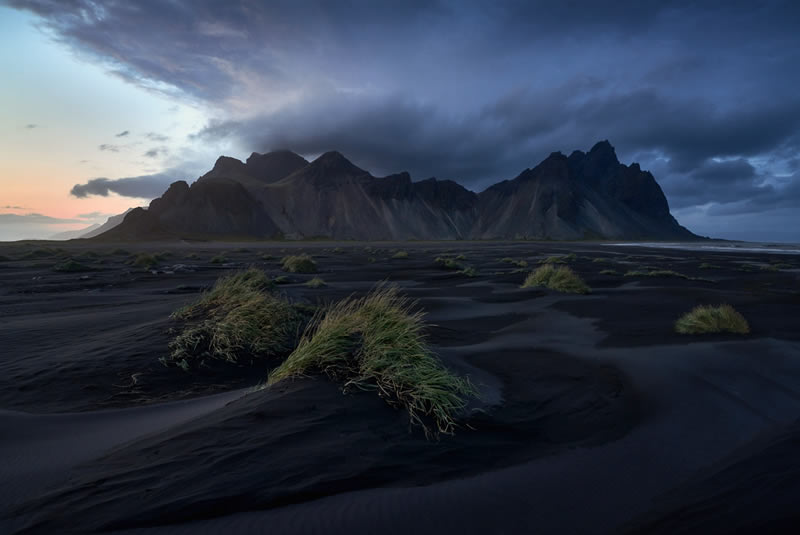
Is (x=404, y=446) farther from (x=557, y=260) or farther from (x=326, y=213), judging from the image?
(x=326, y=213)

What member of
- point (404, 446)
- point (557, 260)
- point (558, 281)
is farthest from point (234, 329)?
point (557, 260)

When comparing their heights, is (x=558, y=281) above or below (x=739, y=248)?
below

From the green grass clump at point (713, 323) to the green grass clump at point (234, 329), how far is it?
29.7ft

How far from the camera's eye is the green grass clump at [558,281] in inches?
671

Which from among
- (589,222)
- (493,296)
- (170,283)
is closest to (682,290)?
(493,296)

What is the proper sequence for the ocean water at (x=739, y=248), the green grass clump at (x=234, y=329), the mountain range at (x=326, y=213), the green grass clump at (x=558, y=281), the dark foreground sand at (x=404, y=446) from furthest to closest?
1. the mountain range at (x=326, y=213)
2. the ocean water at (x=739, y=248)
3. the green grass clump at (x=558, y=281)
4. the green grass clump at (x=234, y=329)
5. the dark foreground sand at (x=404, y=446)

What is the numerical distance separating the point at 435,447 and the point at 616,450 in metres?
2.03

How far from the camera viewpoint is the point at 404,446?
404 cm

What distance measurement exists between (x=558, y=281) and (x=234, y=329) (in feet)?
46.7

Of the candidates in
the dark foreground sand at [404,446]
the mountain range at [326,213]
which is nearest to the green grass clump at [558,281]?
the dark foreground sand at [404,446]

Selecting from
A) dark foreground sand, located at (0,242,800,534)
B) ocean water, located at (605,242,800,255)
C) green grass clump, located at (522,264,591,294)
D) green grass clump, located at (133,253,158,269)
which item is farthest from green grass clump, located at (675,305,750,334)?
ocean water, located at (605,242,800,255)

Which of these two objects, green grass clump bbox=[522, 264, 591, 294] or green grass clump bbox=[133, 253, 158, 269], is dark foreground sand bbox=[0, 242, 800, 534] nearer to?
green grass clump bbox=[522, 264, 591, 294]

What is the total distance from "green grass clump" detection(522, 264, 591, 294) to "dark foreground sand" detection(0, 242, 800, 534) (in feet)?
28.0

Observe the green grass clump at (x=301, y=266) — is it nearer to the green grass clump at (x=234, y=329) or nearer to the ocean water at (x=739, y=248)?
the green grass clump at (x=234, y=329)
